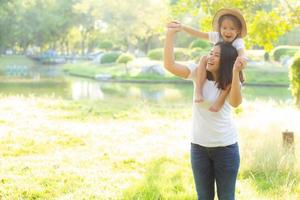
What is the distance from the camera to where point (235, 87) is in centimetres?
270

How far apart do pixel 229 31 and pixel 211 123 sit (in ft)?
1.86

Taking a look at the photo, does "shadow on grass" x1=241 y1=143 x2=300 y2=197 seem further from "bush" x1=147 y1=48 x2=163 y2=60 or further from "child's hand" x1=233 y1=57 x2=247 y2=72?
"bush" x1=147 y1=48 x2=163 y2=60

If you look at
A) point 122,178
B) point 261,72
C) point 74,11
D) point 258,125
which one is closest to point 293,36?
point 261,72

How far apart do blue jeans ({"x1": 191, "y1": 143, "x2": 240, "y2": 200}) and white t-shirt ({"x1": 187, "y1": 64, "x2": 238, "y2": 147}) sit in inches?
2.0

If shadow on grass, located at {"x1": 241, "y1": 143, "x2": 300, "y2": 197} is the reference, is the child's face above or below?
above

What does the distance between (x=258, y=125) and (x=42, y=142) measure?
11.0 ft

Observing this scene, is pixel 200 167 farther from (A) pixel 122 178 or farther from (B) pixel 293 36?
(B) pixel 293 36

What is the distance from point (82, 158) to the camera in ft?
19.4

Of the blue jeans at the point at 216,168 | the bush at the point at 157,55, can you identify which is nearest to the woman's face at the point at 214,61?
the blue jeans at the point at 216,168

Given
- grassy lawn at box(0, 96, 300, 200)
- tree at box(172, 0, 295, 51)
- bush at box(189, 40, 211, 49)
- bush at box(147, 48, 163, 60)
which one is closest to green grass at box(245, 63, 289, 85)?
bush at box(189, 40, 211, 49)

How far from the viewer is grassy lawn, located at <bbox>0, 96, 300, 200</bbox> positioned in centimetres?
450

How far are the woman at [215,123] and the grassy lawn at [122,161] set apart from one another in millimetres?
1419

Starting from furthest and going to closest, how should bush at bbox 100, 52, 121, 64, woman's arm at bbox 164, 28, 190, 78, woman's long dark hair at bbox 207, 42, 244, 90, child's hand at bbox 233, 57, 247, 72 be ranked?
bush at bbox 100, 52, 121, 64, woman's arm at bbox 164, 28, 190, 78, woman's long dark hair at bbox 207, 42, 244, 90, child's hand at bbox 233, 57, 247, 72

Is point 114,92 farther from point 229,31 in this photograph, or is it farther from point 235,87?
point 235,87
